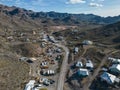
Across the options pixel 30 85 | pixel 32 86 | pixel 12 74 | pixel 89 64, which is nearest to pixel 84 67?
pixel 89 64

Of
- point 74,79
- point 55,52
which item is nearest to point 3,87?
point 74,79

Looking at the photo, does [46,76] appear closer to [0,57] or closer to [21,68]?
[21,68]

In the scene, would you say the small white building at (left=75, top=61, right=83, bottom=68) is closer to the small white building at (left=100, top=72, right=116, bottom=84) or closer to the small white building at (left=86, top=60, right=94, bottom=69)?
the small white building at (left=86, top=60, right=94, bottom=69)

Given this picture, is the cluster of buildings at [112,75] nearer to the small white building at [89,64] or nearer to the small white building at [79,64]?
the small white building at [89,64]

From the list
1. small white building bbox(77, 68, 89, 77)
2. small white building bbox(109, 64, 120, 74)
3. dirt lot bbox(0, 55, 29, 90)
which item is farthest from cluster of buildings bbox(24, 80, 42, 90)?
small white building bbox(109, 64, 120, 74)

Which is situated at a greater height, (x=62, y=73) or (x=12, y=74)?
(x=12, y=74)

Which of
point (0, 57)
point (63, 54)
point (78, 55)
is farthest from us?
point (63, 54)

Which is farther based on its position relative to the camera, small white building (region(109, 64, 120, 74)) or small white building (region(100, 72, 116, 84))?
small white building (region(109, 64, 120, 74))

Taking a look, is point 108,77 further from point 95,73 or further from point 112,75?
point 95,73

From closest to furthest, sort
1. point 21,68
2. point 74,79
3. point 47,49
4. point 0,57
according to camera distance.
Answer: point 74,79
point 21,68
point 0,57
point 47,49
